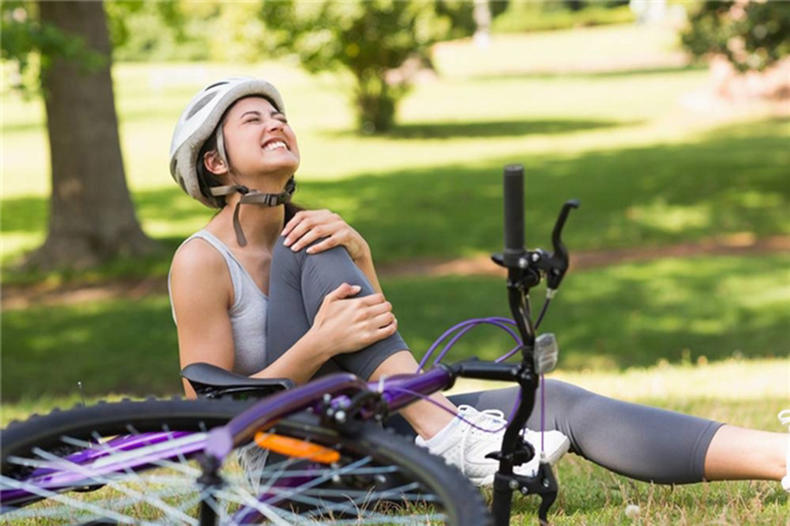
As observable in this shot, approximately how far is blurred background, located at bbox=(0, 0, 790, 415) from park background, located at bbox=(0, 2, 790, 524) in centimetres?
5

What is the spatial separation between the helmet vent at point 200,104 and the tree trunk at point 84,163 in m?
10.0

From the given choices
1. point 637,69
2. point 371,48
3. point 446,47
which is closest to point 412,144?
point 371,48

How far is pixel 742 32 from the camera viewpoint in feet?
46.2

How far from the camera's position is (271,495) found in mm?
2379

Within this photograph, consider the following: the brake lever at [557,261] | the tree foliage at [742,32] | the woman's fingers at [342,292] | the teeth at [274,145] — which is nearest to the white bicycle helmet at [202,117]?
the teeth at [274,145]

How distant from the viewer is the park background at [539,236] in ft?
23.6

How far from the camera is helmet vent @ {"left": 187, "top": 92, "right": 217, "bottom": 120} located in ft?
10.2

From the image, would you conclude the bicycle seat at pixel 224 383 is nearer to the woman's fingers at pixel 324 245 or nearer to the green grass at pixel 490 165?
the woman's fingers at pixel 324 245

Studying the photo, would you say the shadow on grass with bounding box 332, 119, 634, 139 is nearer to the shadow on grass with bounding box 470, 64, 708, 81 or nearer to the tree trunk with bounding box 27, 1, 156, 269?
the shadow on grass with bounding box 470, 64, 708, 81

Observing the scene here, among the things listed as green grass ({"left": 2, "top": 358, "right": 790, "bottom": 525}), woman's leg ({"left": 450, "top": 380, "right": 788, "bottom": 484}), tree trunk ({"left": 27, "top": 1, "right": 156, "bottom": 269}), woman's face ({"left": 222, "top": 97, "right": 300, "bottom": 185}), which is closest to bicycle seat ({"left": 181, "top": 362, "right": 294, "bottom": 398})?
woman's face ({"left": 222, "top": 97, "right": 300, "bottom": 185})

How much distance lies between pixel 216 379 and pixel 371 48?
78.4 ft

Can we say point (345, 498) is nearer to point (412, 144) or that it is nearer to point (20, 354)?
point (20, 354)

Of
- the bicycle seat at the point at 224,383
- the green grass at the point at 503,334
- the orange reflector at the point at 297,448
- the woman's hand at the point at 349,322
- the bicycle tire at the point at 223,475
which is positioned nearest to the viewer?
the bicycle tire at the point at 223,475

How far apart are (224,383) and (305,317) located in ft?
1.30
